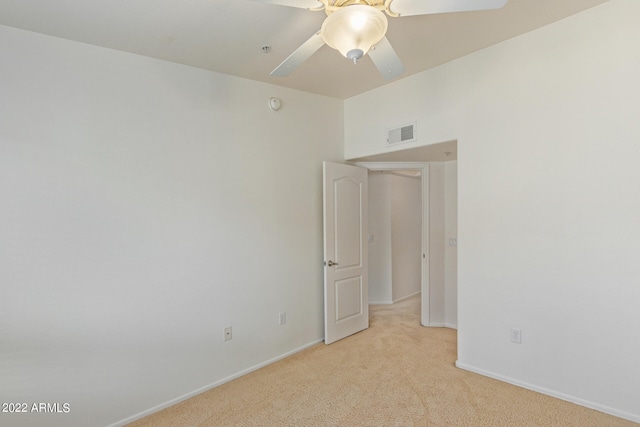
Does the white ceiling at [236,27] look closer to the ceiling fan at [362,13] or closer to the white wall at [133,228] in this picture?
the white wall at [133,228]

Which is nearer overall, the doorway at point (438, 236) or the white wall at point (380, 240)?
the doorway at point (438, 236)

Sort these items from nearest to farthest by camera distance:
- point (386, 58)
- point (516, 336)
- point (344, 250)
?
point (386, 58) → point (516, 336) → point (344, 250)

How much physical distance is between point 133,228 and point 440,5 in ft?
7.62

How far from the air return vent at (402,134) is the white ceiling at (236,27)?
606 mm

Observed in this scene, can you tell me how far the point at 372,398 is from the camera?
2.42 metres

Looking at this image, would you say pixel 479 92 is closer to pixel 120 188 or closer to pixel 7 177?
pixel 120 188

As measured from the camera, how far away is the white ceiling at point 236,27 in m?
1.90

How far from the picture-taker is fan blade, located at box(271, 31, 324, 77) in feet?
5.26

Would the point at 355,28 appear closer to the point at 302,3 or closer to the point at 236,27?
the point at 302,3

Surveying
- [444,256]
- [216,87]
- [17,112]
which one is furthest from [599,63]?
[17,112]

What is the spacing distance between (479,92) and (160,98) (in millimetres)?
2584

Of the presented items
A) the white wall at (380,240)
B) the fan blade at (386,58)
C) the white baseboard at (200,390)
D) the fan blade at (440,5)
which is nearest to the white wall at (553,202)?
the fan blade at (386,58)

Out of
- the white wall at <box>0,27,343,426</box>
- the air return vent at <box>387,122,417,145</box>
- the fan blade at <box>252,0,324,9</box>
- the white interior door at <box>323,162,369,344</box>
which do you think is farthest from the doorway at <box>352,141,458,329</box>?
the fan blade at <box>252,0,324,9</box>

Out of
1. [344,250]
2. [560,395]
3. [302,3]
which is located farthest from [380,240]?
[302,3]
